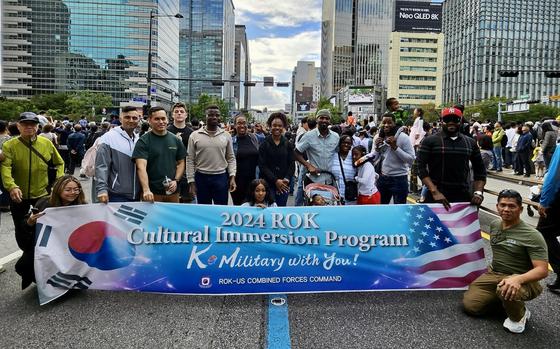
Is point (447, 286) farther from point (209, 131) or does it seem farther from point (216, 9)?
point (216, 9)

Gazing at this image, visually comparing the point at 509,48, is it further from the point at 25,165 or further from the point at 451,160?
the point at 25,165

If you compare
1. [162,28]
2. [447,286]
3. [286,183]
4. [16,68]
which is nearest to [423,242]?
[447,286]

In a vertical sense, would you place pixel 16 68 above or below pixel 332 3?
below

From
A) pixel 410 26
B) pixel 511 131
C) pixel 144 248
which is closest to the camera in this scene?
pixel 144 248

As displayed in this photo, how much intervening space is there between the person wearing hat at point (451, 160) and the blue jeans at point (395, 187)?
5.10ft

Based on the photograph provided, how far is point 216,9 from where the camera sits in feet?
577

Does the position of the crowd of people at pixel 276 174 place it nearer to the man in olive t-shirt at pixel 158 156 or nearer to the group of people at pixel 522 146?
the man in olive t-shirt at pixel 158 156

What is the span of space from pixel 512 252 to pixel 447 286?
811 millimetres

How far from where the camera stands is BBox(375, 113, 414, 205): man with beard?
20.9 feet

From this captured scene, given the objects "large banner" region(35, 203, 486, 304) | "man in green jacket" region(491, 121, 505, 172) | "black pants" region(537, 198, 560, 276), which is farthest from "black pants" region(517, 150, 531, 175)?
"large banner" region(35, 203, 486, 304)

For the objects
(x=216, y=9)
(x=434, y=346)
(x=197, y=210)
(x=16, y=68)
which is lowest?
(x=434, y=346)

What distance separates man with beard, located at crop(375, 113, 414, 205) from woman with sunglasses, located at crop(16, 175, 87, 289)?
426 cm

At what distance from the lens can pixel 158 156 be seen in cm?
500

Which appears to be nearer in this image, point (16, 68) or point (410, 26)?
point (16, 68)
